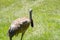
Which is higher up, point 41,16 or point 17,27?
point 17,27

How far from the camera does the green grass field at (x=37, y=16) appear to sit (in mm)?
26042

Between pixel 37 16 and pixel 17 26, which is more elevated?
pixel 17 26

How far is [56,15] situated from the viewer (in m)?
35.6

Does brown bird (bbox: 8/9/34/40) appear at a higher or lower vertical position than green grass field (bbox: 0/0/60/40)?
higher

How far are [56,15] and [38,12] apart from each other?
3.16 m

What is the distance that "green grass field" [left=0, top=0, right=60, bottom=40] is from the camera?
2604 cm

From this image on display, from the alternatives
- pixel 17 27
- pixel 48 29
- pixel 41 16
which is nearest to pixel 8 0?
pixel 41 16

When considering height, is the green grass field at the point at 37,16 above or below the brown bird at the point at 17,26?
below

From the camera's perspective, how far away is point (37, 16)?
34.7m

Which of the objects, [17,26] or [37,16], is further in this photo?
[37,16]

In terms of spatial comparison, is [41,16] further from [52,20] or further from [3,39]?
[3,39]

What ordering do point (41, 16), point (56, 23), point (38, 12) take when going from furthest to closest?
point (38, 12)
point (41, 16)
point (56, 23)

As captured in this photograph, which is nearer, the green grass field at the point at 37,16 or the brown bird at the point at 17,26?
the brown bird at the point at 17,26

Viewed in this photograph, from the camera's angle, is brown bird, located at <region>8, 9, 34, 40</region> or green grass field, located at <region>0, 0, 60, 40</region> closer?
brown bird, located at <region>8, 9, 34, 40</region>
